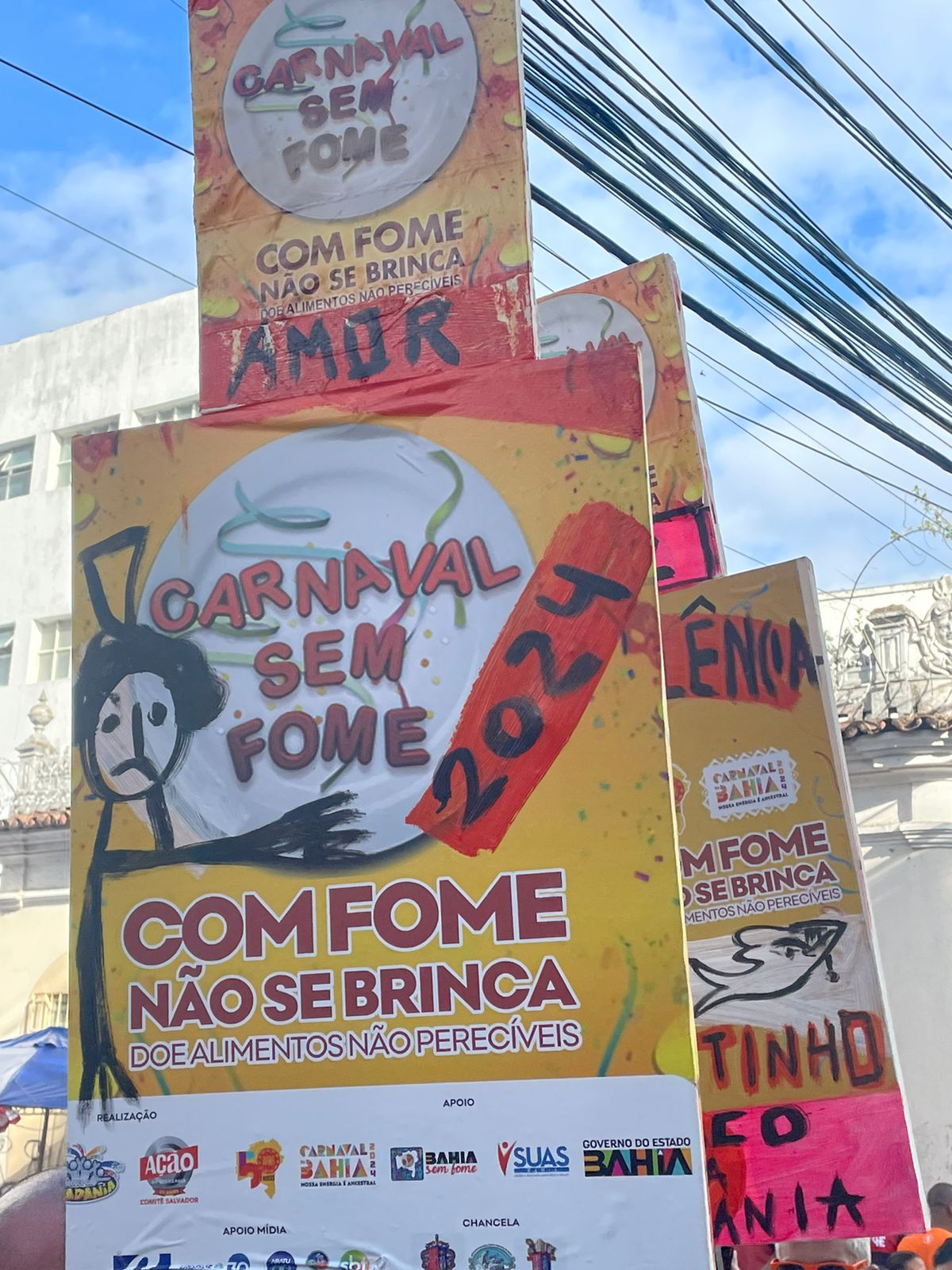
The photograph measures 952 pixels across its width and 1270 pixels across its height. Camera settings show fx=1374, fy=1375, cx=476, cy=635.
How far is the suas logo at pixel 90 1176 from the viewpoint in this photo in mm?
3543

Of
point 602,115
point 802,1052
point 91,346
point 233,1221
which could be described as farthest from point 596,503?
point 91,346

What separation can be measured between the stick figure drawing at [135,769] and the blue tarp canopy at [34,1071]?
6.10 metres

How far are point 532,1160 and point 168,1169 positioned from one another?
3.13ft

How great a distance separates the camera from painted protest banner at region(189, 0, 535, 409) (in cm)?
409

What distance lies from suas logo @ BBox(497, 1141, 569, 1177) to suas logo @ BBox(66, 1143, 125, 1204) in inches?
40.0

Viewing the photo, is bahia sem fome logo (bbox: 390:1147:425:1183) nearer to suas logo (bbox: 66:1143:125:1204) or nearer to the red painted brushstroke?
suas logo (bbox: 66:1143:125:1204)

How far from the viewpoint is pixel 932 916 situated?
1053 centimetres

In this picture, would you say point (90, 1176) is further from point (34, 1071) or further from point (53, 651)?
point (53, 651)

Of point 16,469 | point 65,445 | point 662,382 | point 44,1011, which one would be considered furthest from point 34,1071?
point 16,469

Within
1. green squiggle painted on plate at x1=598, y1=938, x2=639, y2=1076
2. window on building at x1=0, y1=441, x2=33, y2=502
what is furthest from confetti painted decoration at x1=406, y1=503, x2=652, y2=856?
window on building at x1=0, y1=441, x2=33, y2=502

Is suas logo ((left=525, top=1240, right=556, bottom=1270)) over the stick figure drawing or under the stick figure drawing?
under

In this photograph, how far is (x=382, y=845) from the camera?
362 centimetres

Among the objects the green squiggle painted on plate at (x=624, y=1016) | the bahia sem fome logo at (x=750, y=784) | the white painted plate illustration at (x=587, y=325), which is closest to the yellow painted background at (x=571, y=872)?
the green squiggle painted on plate at (x=624, y=1016)

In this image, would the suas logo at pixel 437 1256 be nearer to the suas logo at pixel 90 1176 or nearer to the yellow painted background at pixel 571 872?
the yellow painted background at pixel 571 872
